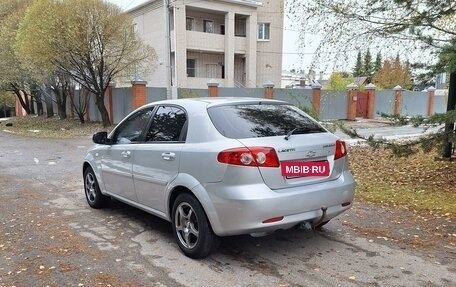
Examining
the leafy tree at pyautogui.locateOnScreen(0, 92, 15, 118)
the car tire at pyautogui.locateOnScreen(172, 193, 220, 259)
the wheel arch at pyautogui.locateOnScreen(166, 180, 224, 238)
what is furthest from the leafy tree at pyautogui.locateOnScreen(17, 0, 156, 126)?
the leafy tree at pyautogui.locateOnScreen(0, 92, 15, 118)

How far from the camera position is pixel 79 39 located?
1819cm

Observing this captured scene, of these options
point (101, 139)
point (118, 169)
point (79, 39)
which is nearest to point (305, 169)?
point (118, 169)

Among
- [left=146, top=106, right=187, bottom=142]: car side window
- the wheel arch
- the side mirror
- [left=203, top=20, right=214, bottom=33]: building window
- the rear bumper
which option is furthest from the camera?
[left=203, top=20, right=214, bottom=33]: building window

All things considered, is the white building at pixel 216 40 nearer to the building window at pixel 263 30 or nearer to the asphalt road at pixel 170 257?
the building window at pixel 263 30

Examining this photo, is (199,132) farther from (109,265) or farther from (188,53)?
(188,53)

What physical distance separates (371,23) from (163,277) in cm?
665

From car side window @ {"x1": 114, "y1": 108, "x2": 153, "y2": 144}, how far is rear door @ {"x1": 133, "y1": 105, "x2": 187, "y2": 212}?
0.65 feet

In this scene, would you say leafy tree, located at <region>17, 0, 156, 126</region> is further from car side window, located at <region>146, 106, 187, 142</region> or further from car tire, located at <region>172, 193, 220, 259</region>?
car tire, located at <region>172, 193, 220, 259</region>

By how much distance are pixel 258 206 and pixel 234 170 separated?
0.38 metres

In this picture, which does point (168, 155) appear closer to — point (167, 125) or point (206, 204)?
point (167, 125)

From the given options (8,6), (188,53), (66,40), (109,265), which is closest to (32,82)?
(8,6)

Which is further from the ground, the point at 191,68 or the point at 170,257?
the point at 191,68

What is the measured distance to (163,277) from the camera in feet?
12.0

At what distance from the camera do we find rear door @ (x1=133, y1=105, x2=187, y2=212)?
4234mm
